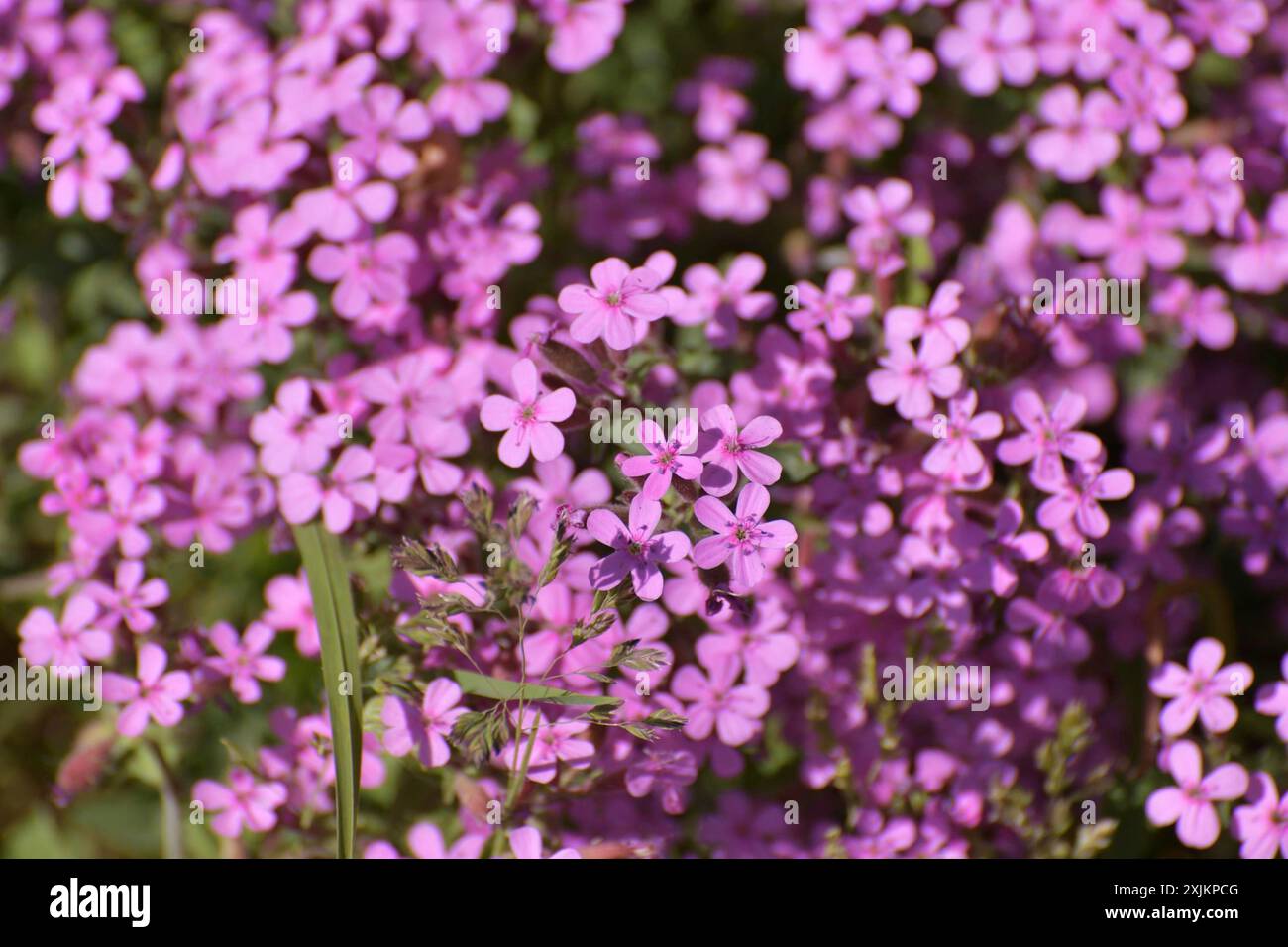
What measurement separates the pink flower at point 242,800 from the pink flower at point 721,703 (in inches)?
Result: 24.0

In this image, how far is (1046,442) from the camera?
160 centimetres

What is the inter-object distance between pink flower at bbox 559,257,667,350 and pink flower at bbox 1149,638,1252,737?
93cm

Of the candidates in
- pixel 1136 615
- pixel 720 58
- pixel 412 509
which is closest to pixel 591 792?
pixel 412 509

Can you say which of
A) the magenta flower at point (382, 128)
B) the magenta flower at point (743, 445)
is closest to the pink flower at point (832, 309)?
the magenta flower at point (743, 445)

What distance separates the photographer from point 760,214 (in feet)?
6.93

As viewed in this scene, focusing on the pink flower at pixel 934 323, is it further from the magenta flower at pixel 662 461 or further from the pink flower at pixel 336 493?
the pink flower at pixel 336 493

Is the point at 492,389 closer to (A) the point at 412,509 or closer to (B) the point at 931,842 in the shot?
(A) the point at 412,509

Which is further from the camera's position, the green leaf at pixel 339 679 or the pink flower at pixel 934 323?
the pink flower at pixel 934 323

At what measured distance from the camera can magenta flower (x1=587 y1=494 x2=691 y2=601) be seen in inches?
51.9

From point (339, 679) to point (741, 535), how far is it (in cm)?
59

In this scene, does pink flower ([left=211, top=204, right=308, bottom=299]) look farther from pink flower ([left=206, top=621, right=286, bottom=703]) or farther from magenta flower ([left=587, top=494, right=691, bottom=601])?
magenta flower ([left=587, top=494, right=691, bottom=601])

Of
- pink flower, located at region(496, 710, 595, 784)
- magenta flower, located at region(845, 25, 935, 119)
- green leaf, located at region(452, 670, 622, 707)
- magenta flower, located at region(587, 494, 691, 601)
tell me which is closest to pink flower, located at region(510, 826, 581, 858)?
pink flower, located at region(496, 710, 595, 784)

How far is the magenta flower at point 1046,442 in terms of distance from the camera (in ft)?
5.21
